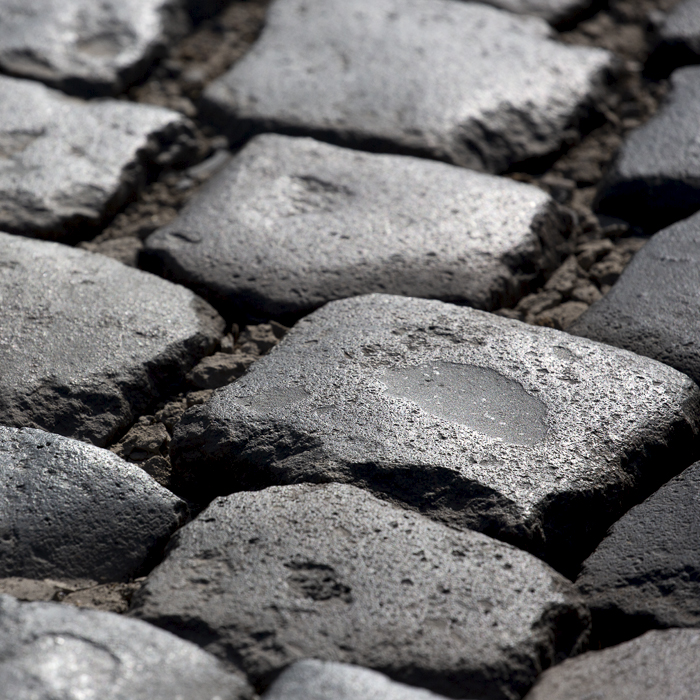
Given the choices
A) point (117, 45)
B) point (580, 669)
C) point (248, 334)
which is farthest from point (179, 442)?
point (117, 45)

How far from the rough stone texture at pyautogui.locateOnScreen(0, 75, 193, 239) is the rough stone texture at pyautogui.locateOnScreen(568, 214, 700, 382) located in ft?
3.50

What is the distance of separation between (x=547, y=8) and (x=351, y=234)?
4.42 ft

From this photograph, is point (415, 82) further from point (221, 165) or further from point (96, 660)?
point (96, 660)

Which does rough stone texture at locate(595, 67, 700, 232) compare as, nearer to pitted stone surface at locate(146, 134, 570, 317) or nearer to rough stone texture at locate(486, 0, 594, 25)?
pitted stone surface at locate(146, 134, 570, 317)

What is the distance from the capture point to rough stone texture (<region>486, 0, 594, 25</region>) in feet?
8.18

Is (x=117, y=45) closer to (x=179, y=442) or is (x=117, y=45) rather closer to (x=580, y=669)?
(x=179, y=442)

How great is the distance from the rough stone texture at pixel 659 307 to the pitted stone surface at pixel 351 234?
0.20 metres

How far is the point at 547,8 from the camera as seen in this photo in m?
2.51

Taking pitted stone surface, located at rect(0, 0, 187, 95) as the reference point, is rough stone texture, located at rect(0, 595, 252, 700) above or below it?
below

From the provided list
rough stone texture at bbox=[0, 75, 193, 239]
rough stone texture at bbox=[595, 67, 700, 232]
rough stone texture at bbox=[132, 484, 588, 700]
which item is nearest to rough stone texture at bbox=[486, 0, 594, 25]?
rough stone texture at bbox=[595, 67, 700, 232]

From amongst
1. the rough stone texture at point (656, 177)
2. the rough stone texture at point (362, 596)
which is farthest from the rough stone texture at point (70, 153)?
the rough stone texture at point (656, 177)

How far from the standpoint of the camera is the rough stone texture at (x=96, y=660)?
2.86 feet

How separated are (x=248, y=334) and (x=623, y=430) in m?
0.71

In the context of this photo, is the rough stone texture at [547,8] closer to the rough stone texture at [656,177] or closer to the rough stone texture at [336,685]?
the rough stone texture at [656,177]
